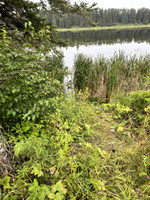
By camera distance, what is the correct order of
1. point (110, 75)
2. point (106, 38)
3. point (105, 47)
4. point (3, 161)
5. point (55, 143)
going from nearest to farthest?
point (3, 161), point (55, 143), point (110, 75), point (105, 47), point (106, 38)

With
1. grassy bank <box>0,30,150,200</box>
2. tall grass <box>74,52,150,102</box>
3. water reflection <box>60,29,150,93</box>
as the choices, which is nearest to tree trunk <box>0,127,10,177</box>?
grassy bank <box>0,30,150,200</box>

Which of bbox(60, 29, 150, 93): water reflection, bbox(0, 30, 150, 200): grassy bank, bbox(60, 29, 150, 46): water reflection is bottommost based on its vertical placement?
bbox(0, 30, 150, 200): grassy bank

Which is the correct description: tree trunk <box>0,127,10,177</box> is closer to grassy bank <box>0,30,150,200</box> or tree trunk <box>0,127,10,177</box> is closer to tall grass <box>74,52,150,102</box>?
grassy bank <box>0,30,150,200</box>

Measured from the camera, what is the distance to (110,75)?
4859 mm

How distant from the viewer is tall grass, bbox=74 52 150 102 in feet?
16.0

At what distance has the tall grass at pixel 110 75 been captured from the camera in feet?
16.0

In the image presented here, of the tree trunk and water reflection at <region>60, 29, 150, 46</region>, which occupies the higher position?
water reflection at <region>60, 29, 150, 46</region>

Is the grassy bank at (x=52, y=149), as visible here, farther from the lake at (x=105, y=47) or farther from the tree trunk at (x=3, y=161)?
the lake at (x=105, y=47)

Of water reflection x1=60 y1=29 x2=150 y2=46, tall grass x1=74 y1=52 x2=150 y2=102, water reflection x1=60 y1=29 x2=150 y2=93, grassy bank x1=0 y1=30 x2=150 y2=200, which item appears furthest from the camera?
water reflection x1=60 y1=29 x2=150 y2=46

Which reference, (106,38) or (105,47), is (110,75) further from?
(106,38)

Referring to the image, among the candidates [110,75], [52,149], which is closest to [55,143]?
[52,149]

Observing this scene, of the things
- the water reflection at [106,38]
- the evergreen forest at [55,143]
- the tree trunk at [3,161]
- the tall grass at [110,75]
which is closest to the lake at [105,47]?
the water reflection at [106,38]

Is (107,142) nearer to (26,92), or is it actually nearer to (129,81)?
(26,92)

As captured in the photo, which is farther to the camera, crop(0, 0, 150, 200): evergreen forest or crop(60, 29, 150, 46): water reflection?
crop(60, 29, 150, 46): water reflection
